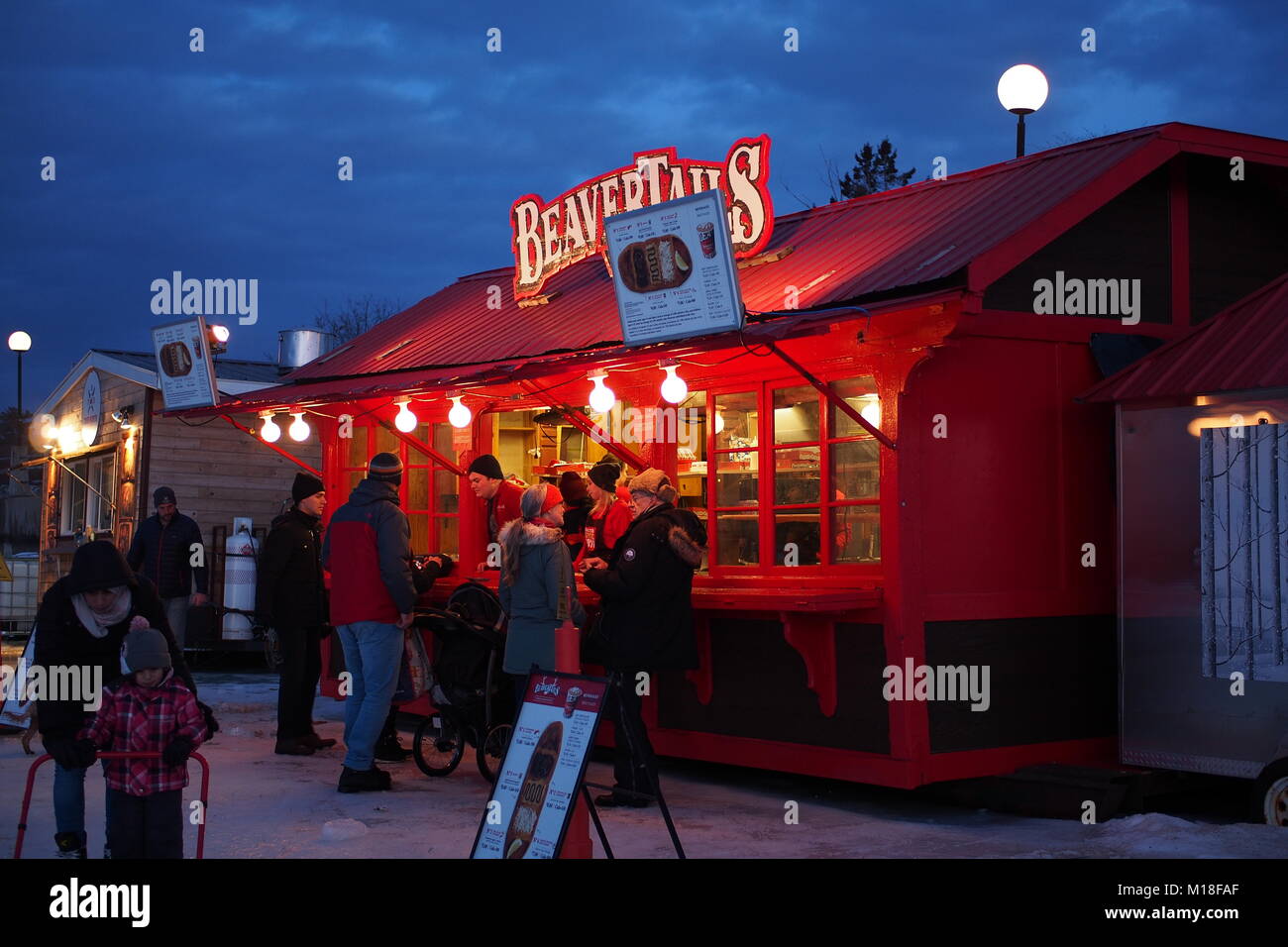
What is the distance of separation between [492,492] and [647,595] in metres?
2.12

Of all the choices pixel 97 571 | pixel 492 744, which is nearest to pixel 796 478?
pixel 492 744

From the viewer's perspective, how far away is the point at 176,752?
19.1 feet

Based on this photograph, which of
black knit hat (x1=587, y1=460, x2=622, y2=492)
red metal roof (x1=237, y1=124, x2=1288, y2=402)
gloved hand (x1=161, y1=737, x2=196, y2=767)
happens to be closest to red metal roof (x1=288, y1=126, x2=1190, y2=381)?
red metal roof (x1=237, y1=124, x2=1288, y2=402)

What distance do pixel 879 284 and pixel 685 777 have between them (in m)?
3.68

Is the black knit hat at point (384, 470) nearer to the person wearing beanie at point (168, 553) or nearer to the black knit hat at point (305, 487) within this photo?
the black knit hat at point (305, 487)

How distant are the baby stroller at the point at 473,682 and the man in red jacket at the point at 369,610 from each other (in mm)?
390

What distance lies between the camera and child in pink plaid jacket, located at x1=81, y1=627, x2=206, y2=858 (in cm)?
596

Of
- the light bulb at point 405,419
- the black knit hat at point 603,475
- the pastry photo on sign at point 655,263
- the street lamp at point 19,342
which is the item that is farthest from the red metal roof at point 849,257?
the street lamp at point 19,342

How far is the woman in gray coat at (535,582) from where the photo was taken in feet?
29.4

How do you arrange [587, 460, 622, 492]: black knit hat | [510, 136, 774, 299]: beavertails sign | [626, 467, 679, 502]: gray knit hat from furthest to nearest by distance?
[587, 460, 622, 492]: black knit hat < [510, 136, 774, 299]: beavertails sign < [626, 467, 679, 502]: gray knit hat

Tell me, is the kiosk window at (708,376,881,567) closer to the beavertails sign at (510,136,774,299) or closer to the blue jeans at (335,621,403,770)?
the beavertails sign at (510,136,774,299)

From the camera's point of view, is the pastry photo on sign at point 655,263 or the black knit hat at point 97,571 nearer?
the black knit hat at point 97,571

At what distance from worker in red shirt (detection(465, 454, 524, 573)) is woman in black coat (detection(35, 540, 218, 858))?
3.30 meters
